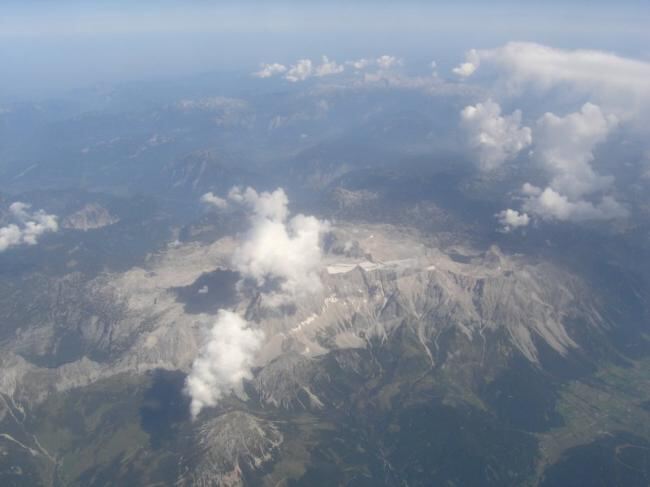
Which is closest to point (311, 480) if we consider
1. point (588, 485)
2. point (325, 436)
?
point (325, 436)

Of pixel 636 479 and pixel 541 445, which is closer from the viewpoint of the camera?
pixel 636 479

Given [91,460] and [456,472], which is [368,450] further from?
[91,460]

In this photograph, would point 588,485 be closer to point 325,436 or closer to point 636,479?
point 636,479

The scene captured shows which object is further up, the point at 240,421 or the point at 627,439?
the point at 240,421

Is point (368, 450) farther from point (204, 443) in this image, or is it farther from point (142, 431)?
point (142, 431)

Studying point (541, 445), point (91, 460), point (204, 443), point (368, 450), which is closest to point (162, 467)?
point (204, 443)
